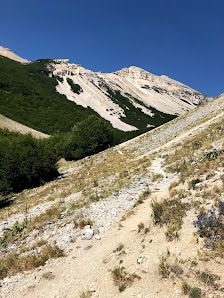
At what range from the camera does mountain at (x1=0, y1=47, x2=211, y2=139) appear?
84438mm

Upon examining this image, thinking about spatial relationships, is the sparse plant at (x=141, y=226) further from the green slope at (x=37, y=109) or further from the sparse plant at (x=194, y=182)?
the green slope at (x=37, y=109)

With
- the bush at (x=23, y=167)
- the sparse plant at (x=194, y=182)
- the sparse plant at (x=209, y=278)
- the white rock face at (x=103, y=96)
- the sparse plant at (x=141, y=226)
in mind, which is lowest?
the bush at (x=23, y=167)

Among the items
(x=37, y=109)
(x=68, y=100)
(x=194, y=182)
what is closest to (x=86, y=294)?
(x=194, y=182)

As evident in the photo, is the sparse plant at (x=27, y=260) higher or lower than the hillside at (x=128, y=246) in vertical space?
lower

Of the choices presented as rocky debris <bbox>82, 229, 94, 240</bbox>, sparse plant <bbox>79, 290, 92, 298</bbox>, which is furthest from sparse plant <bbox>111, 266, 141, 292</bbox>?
rocky debris <bbox>82, 229, 94, 240</bbox>

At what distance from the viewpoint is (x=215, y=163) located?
9930 mm

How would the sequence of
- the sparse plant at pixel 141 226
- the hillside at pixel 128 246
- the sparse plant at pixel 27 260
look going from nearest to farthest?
the hillside at pixel 128 246
the sparse plant at pixel 27 260
the sparse plant at pixel 141 226

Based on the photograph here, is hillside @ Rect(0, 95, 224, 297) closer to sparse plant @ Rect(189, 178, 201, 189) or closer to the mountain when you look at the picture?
sparse plant @ Rect(189, 178, 201, 189)

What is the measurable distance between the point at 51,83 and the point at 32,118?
63072 mm

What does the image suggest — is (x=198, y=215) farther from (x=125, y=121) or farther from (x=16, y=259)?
(x=125, y=121)

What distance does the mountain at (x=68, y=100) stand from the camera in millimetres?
84438

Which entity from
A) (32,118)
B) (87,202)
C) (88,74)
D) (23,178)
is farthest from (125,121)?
(87,202)

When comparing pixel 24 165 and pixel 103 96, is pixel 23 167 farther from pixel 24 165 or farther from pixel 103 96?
pixel 103 96

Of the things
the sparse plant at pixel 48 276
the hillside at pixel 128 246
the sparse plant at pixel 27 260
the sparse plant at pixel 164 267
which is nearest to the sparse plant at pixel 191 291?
the hillside at pixel 128 246
